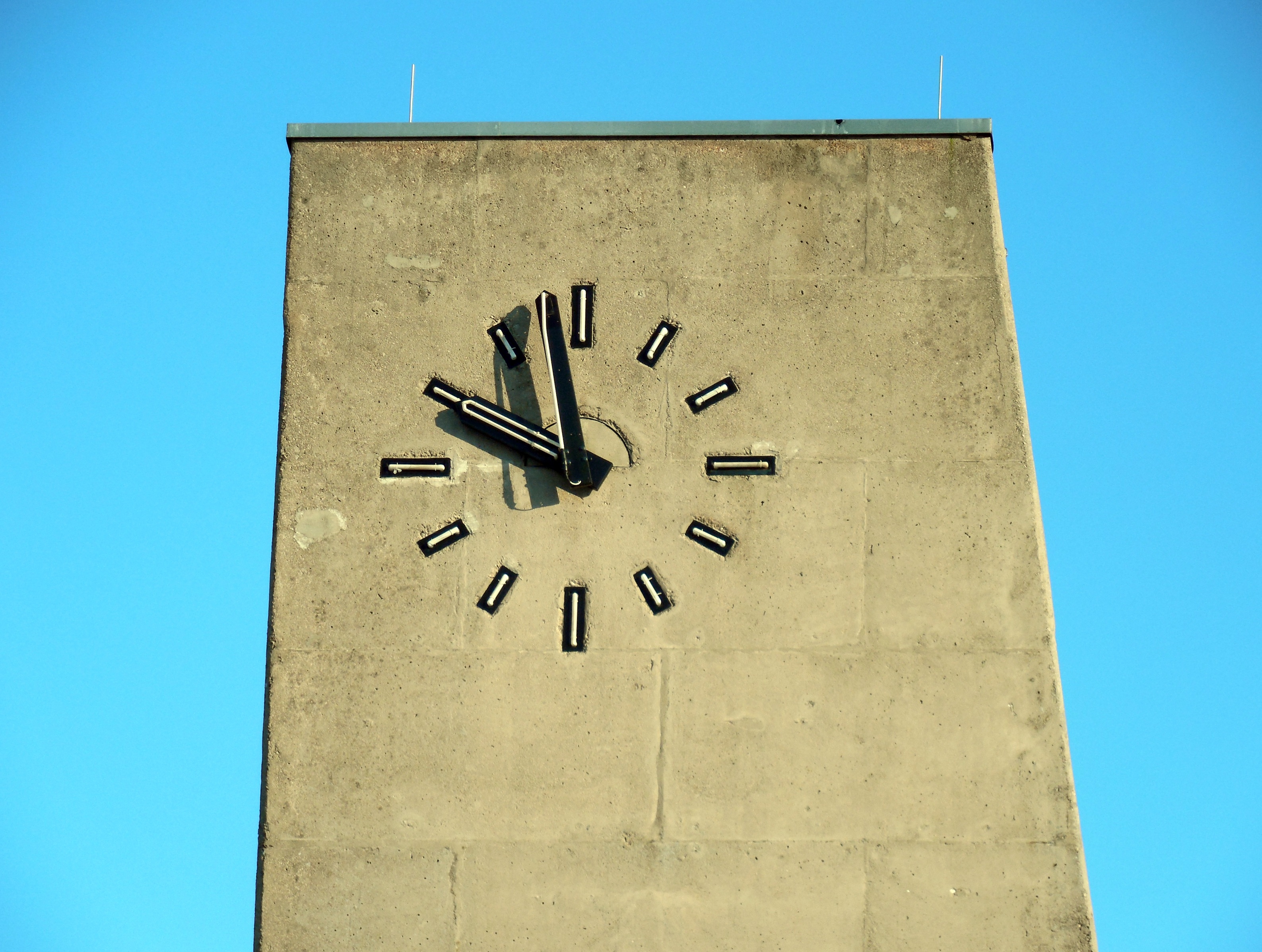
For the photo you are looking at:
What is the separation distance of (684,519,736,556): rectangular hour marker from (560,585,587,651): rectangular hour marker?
528mm

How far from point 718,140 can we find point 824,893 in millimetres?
3451

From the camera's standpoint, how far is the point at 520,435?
8.16m

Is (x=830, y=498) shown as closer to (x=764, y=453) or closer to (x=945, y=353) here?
(x=764, y=453)

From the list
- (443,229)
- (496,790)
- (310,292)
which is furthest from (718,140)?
(496,790)

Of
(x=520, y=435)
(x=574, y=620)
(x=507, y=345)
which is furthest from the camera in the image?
(x=507, y=345)

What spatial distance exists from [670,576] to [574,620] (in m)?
0.46

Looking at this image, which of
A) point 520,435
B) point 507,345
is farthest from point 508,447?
point 507,345

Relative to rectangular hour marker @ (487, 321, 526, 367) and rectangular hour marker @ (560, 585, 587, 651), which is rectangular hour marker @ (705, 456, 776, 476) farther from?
rectangular hour marker @ (487, 321, 526, 367)

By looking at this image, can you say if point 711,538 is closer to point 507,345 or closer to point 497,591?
point 497,591

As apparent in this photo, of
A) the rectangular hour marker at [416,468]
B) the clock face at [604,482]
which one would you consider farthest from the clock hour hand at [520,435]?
the rectangular hour marker at [416,468]

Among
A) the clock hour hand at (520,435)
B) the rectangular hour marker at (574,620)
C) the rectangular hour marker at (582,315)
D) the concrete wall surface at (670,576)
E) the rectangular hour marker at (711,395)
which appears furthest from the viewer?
the rectangular hour marker at (582,315)

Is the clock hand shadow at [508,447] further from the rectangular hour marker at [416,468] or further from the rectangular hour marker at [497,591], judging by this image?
the rectangular hour marker at [497,591]

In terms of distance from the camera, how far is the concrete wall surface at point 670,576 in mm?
7730

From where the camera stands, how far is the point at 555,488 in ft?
26.9
